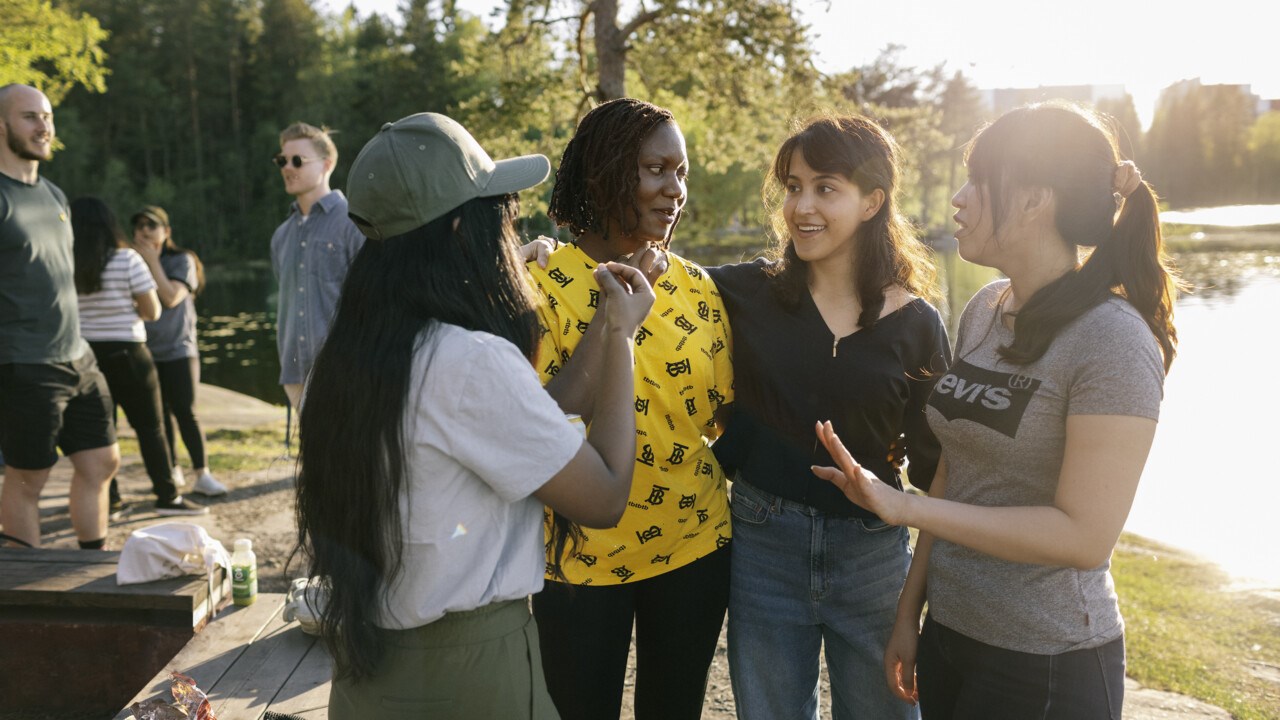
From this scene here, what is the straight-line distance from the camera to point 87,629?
3285 millimetres

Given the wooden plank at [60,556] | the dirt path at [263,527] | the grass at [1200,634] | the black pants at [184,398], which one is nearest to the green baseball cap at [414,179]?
the dirt path at [263,527]

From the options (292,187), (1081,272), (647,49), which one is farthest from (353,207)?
(647,49)

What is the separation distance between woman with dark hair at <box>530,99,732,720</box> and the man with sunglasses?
2.83 meters

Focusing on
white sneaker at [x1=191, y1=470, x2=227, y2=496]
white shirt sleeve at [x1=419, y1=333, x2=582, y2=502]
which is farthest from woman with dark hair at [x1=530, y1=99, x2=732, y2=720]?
white sneaker at [x1=191, y1=470, x2=227, y2=496]

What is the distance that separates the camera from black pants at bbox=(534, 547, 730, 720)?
7.34 feet

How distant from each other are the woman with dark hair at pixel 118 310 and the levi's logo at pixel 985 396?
208 inches

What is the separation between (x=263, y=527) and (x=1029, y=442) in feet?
17.4

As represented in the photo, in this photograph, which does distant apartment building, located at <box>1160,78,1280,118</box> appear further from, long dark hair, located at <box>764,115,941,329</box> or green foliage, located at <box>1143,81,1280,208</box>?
long dark hair, located at <box>764,115,941,329</box>

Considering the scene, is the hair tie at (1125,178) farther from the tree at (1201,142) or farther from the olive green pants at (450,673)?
the tree at (1201,142)

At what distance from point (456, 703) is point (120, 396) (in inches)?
201

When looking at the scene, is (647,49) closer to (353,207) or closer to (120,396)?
(120,396)

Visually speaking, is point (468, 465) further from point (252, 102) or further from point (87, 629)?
point (252, 102)

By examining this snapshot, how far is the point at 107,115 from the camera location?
49188 mm

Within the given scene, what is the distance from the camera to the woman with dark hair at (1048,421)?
1.54m
